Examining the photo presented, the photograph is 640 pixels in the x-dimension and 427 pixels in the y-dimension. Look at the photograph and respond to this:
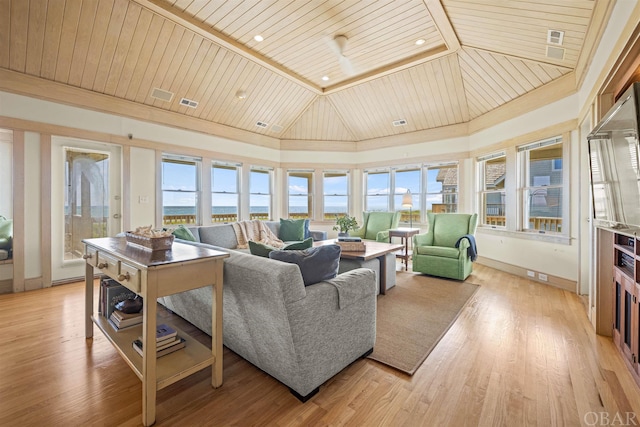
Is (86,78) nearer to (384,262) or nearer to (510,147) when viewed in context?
(384,262)

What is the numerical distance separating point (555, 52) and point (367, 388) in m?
4.47

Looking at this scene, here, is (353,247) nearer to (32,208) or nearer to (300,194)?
(300,194)

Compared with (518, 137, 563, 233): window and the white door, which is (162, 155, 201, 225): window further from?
(518, 137, 563, 233): window

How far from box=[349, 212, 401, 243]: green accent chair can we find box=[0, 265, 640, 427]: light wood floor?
3.19 metres

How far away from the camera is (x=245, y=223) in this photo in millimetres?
4891

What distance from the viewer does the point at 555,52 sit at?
11.4ft

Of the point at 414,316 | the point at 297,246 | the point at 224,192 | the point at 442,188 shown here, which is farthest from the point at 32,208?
the point at 442,188

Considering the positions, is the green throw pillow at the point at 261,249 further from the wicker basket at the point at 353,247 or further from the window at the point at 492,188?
the window at the point at 492,188

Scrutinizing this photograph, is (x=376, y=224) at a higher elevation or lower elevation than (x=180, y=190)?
lower

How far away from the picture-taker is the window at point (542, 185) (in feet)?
13.6

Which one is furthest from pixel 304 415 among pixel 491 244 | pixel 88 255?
pixel 491 244

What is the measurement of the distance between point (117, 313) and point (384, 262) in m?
2.86

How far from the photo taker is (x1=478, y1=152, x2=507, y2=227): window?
16.8ft

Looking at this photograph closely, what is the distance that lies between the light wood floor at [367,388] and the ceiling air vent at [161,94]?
3.71 meters
